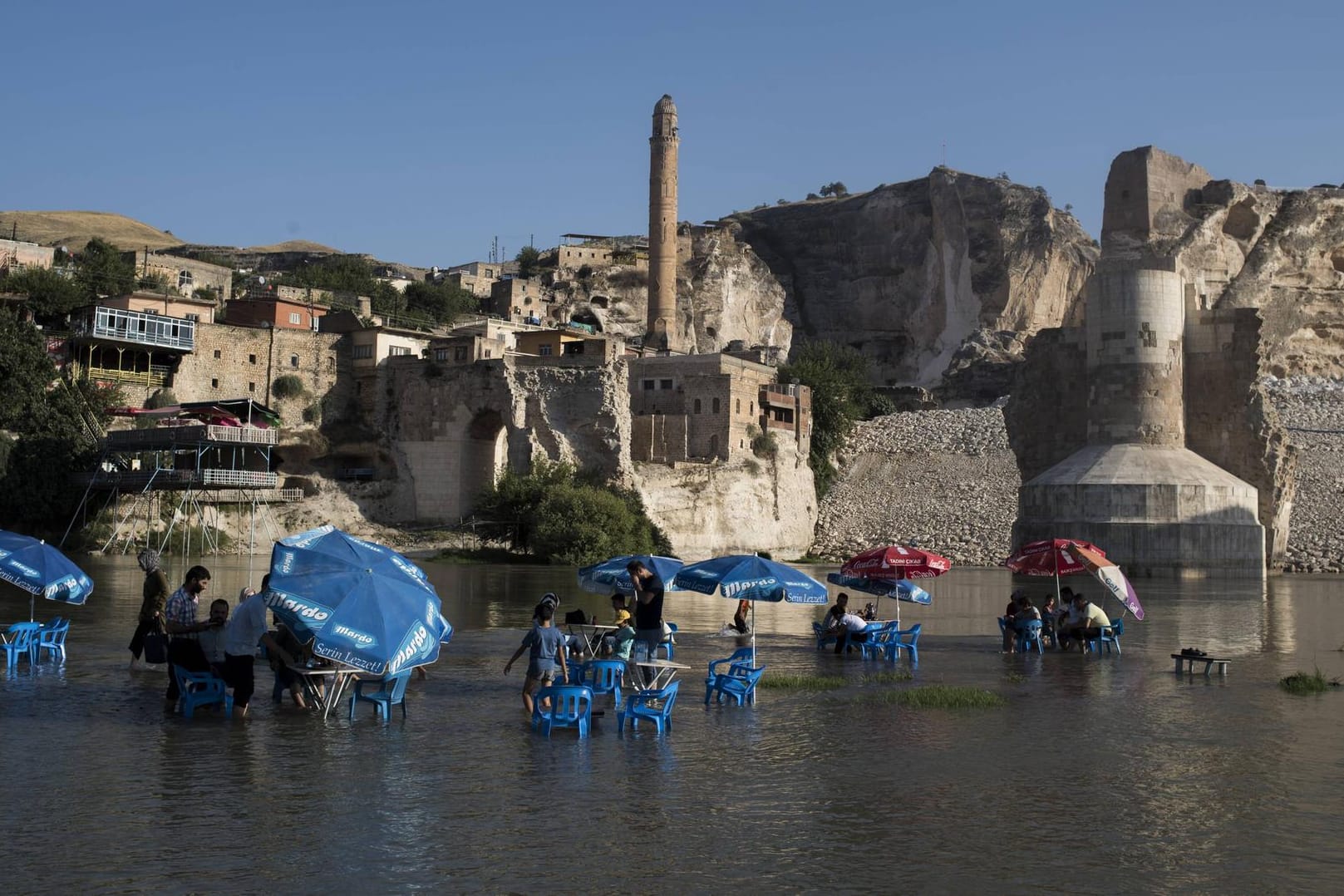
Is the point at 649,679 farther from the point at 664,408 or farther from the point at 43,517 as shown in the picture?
the point at 664,408

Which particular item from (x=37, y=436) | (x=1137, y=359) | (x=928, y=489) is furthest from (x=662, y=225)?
(x=1137, y=359)

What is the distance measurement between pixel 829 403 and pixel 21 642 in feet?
180

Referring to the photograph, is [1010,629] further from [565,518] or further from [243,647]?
[565,518]

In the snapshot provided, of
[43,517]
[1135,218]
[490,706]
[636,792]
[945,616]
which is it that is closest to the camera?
[636,792]

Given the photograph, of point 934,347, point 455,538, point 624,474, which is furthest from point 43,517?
point 934,347

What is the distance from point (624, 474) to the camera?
2055 inches

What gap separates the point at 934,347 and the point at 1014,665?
278 ft

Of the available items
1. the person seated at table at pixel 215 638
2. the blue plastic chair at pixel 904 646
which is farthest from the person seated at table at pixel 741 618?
the person seated at table at pixel 215 638

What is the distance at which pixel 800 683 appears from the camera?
1502cm

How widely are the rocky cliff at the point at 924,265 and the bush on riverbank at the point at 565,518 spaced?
44445 mm

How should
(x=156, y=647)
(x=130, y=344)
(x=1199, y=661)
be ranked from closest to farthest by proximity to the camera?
(x=156, y=647) → (x=1199, y=661) → (x=130, y=344)

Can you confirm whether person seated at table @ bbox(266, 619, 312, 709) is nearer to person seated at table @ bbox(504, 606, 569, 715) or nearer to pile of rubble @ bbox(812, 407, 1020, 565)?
person seated at table @ bbox(504, 606, 569, 715)

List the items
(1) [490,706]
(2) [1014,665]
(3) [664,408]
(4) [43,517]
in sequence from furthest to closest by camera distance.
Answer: (3) [664,408] → (4) [43,517] → (2) [1014,665] → (1) [490,706]

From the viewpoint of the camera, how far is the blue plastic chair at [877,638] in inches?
Answer: 706
